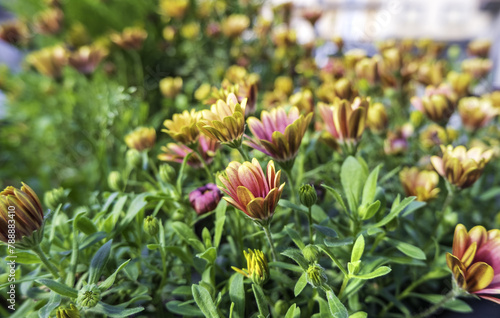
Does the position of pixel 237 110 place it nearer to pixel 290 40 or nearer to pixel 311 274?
pixel 311 274

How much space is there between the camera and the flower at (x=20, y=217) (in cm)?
32

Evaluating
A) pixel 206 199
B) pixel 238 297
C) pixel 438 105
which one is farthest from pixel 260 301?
pixel 438 105

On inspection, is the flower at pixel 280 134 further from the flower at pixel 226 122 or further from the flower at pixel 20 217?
the flower at pixel 20 217

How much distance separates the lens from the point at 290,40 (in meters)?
0.93

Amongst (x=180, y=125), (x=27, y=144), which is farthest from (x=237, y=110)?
(x=27, y=144)

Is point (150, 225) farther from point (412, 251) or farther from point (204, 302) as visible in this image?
point (412, 251)

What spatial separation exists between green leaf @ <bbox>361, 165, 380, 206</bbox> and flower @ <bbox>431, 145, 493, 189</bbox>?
3.8 inches

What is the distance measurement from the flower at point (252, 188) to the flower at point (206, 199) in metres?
0.09

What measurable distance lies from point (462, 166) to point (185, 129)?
30cm

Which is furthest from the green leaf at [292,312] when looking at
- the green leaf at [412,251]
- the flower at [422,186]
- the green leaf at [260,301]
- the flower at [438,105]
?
the flower at [438,105]

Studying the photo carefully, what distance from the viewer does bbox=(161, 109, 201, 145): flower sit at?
0.38m

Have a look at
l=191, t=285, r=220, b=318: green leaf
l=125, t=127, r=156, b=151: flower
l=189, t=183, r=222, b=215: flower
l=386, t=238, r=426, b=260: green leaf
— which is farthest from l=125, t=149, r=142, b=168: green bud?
l=386, t=238, r=426, b=260: green leaf

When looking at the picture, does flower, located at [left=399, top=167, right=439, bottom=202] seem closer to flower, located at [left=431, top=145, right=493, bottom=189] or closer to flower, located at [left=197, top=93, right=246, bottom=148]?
flower, located at [left=431, top=145, right=493, bottom=189]

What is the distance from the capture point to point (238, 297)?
1.11 feet
